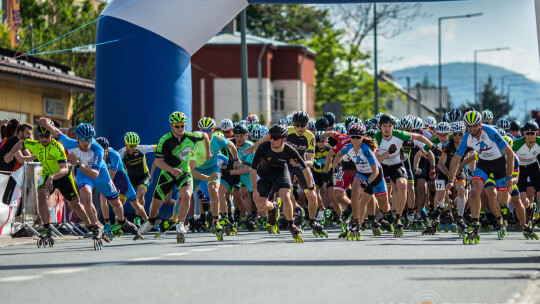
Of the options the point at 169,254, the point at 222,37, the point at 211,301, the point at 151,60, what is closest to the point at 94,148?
the point at 169,254

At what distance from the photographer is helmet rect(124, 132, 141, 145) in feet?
59.1

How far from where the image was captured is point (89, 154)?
1528cm

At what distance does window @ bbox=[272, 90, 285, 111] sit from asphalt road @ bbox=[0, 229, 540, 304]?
58.9 m

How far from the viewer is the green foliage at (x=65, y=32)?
41.7 meters

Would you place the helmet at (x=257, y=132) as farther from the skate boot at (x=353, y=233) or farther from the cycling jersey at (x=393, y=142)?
the skate boot at (x=353, y=233)

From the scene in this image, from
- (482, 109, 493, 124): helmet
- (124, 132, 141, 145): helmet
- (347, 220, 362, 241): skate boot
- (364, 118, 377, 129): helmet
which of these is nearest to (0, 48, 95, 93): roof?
(124, 132, 141, 145): helmet

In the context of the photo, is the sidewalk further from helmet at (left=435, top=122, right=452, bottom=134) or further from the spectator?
helmet at (left=435, top=122, right=452, bottom=134)

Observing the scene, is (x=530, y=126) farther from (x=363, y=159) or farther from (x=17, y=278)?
(x=17, y=278)

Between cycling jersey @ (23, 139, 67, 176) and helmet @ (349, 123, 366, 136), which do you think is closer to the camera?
cycling jersey @ (23, 139, 67, 176)

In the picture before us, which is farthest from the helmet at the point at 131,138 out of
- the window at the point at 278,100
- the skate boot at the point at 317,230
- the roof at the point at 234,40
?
the window at the point at 278,100

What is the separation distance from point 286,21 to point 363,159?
66.6 meters

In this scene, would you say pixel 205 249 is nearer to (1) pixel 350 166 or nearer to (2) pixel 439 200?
(1) pixel 350 166

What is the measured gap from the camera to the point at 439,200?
1844cm

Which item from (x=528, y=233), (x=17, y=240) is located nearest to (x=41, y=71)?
(x=17, y=240)
